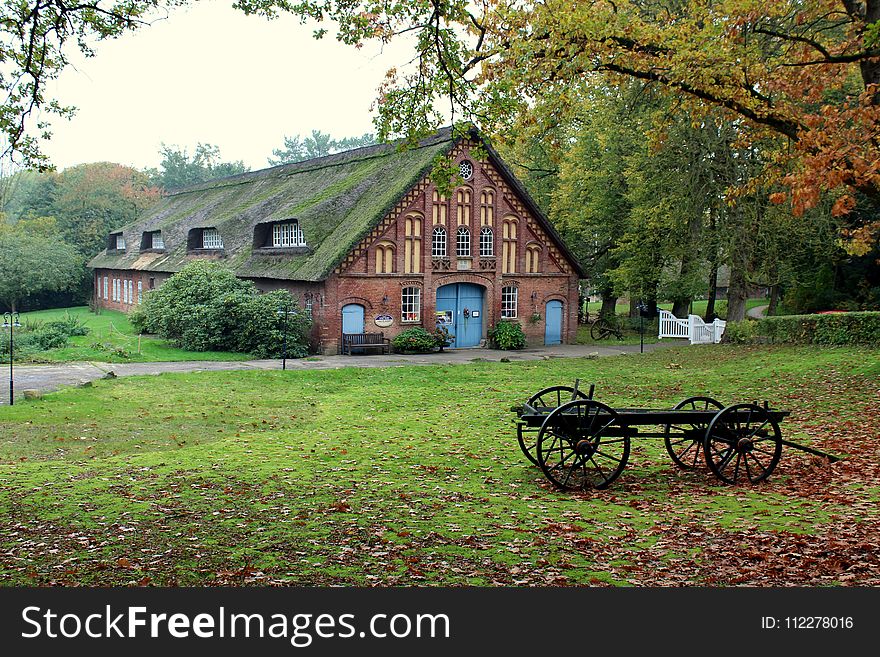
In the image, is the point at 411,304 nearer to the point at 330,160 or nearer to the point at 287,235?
the point at 287,235

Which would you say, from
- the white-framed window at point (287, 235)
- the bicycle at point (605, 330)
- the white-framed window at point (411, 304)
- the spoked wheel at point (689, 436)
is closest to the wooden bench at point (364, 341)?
the white-framed window at point (411, 304)

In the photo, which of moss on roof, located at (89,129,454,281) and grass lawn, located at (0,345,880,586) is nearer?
grass lawn, located at (0,345,880,586)

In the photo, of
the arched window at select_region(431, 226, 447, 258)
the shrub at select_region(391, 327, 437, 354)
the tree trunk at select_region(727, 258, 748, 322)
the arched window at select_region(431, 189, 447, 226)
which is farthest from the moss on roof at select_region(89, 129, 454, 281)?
the tree trunk at select_region(727, 258, 748, 322)

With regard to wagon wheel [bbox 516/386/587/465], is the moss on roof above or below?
above

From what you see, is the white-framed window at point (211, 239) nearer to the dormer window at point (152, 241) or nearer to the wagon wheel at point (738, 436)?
the dormer window at point (152, 241)

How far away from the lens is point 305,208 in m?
35.8

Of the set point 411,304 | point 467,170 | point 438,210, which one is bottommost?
point 411,304

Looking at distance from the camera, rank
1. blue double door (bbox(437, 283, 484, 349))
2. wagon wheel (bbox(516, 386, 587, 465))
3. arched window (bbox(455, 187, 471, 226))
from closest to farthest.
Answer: wagon wheel (bbox(516, 386, 587, 465))
arched window (bbox(455, 187, 471, 226))
blue double door (bbox(437, 283, 484, 349))

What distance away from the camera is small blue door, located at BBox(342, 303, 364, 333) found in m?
32.4

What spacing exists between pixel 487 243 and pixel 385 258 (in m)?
5.12

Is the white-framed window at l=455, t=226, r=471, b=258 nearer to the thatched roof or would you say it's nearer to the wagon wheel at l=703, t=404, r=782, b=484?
the thatched roof

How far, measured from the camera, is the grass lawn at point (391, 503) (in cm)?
722

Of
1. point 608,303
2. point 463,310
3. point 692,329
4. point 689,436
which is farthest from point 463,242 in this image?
point 689,436

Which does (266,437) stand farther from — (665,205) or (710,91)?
(665,205)
